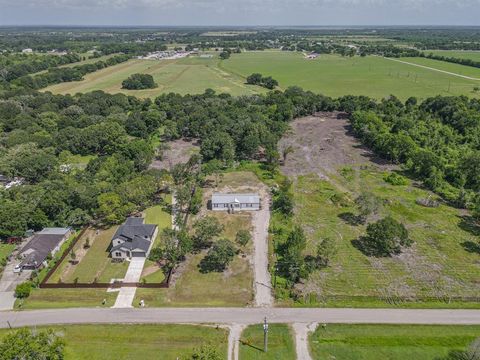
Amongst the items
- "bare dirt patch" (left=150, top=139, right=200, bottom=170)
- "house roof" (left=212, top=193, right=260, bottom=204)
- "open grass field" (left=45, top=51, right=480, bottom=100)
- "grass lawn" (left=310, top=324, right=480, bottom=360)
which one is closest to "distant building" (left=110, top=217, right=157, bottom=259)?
"house roof" (left=212, top=193, right=260, bottom=204)

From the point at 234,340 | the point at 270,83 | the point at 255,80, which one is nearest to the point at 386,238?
the point at 234,340

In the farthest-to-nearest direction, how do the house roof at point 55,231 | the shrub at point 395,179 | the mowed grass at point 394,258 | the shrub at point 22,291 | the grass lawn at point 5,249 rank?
the shrub at point 395,179
the house roof at point 55,231
the grass lawn at point 5,249
the mowed grass at point 394,258
the shrub at point 22,291

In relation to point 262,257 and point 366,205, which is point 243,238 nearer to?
point 262,257

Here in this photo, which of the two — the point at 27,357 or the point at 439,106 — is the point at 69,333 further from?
the point at 439,106

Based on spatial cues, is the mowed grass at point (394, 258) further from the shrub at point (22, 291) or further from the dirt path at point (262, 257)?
the shrub at point (22, 291)

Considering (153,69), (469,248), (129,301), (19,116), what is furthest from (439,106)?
(153,69)

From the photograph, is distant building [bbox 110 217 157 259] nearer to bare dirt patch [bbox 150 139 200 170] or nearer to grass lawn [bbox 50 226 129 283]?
grass lawn [bbox 50 226 129 283]

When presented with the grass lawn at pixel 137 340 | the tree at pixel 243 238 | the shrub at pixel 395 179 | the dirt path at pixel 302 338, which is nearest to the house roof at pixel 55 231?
the grass lawn at pixel 137 340
